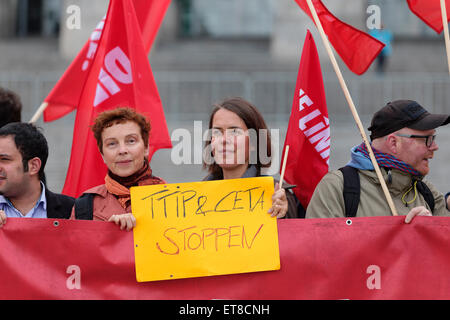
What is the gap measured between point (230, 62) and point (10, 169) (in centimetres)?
1722

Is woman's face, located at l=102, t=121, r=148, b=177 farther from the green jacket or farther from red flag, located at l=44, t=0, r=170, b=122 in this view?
red flag, located at l=44, t=0, r=170, b=122

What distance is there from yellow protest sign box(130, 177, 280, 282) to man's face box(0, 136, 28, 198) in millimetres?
744

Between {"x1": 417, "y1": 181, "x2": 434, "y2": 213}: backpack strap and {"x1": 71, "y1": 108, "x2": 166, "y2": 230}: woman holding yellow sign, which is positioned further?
{"x1": 417, "y1": 181, "x2": 434, "y2": 213}: backpack strap

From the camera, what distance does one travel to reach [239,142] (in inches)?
181

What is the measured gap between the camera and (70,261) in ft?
13.5

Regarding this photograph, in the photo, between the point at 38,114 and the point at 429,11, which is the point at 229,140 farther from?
the point at 429,11

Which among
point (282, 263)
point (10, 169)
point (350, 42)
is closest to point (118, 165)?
point (10, 169)

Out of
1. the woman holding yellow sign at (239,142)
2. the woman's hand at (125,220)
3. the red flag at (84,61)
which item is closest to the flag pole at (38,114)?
the red flag at (84,61)

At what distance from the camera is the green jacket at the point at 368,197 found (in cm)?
433

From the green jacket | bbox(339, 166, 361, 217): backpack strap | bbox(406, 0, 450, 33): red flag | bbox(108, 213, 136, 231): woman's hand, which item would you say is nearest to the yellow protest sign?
Result: bbox(108, 213, 136, 231): woman's hand

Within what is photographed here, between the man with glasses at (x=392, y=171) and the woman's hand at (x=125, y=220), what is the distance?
964 mm

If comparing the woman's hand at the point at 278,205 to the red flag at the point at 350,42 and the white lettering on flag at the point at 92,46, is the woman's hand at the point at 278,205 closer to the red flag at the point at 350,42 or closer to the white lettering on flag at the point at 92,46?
the red flag at the point at 350,42

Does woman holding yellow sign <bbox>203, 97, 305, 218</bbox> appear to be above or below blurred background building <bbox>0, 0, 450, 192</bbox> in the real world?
below

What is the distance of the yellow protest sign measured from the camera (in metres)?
4.05
